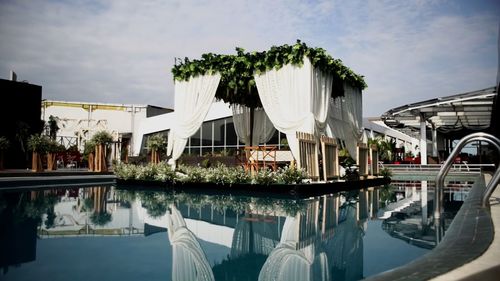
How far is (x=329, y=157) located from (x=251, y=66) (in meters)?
3.74

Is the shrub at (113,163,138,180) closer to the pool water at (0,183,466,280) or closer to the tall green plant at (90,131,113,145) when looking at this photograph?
the pool water at (0,183,466,280)

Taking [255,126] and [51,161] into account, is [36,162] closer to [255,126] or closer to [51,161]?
[51,161]

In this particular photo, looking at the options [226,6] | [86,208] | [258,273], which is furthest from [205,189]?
[258,273]

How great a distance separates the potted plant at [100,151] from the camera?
60.0 feet

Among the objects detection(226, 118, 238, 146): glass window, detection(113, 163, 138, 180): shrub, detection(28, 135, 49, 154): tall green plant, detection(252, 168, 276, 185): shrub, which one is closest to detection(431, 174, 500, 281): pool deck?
detection(252, 168, 276, 185): shrub

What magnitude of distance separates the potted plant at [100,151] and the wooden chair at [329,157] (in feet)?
37.4

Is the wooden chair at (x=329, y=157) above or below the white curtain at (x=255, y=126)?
below

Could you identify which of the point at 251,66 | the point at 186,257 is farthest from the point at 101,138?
the point at 186,257

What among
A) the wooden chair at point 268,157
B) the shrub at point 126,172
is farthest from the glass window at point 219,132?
the wooden chair at point 268,157

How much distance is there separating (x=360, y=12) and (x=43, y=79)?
5.51 m

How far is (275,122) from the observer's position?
10781 millimetres

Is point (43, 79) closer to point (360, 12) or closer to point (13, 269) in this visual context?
point (13, 269)

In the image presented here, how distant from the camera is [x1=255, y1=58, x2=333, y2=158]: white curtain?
10227 mm

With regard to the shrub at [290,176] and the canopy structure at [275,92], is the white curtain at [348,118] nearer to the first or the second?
the canopy structure at [275,92]
